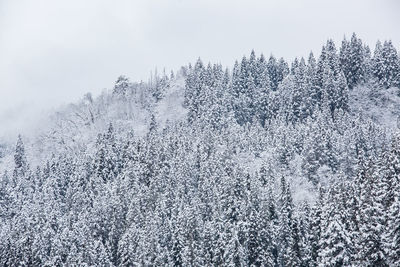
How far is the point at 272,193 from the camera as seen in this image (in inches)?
→ 3059

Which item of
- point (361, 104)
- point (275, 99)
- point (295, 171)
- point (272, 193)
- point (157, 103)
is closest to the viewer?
point (272, 193)

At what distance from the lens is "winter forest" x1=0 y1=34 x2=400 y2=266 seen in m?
53.6

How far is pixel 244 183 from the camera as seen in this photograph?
266 feet

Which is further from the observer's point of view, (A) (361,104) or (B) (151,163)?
(A) (361,104)

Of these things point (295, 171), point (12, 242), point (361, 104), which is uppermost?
point (361, 104)

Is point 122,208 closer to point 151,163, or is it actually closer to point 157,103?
point 151,163

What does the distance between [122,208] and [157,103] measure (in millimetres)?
90777

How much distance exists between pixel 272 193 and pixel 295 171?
1854 cm

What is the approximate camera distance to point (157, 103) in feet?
585

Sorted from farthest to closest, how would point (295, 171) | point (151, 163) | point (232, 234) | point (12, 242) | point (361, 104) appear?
point (361, 104)
point (151, 163)
point (295, 171)
point (12, 242)
point (232, 234)

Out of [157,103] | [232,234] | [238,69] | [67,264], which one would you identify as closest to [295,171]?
[232,234]

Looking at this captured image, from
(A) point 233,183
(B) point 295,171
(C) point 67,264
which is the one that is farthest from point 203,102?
(C) point 67,264

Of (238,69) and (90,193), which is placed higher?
(238,69)

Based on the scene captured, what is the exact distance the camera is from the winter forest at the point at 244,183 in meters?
A: 53.6
